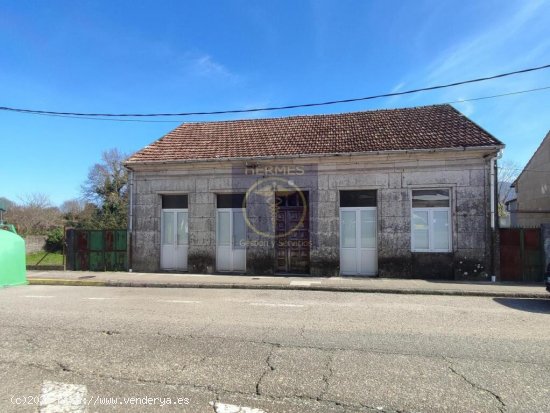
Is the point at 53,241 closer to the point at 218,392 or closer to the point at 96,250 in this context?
the point at 96,250

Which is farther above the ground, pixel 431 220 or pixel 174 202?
pixel 174 202

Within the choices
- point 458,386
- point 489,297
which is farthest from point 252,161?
point 458,386

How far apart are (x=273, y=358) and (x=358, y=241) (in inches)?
365

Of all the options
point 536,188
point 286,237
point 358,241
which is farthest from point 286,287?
point 536,188

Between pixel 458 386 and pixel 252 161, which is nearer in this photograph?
pixel 458 386

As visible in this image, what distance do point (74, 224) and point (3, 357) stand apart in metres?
25.8

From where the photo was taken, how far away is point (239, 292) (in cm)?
1059

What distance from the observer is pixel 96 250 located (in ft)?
49.8

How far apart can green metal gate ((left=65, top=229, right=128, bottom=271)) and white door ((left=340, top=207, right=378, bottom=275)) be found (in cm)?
827

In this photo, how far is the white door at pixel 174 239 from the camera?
14.7m

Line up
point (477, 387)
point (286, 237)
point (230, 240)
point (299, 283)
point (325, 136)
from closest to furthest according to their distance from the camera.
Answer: point (477, 387), point (299, 283), point (286, 237), point (230, 240), point (325, 136)

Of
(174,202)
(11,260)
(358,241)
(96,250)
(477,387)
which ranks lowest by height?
(477,387)

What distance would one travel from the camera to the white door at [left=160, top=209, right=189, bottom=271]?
14.7 m

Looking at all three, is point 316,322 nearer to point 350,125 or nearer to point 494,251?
point 494,251
